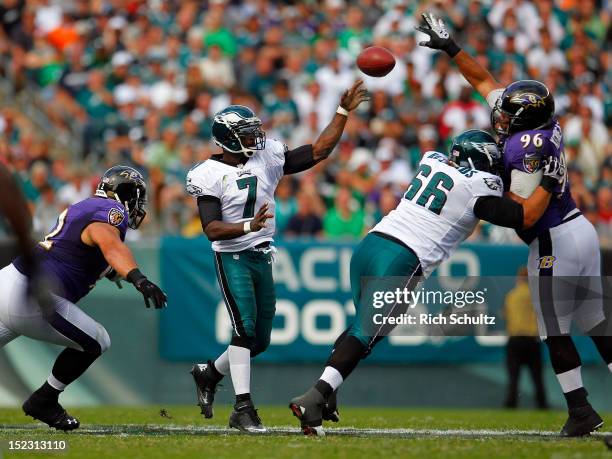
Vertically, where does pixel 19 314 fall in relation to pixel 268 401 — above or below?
above

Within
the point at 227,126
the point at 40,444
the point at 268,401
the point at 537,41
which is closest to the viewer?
the point at 40,444

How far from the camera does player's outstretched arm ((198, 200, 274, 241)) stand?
6.81 meters

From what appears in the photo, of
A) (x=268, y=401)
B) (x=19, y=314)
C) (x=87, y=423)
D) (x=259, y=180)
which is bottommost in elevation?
(x=268, y=401)

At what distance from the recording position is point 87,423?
7.97 m

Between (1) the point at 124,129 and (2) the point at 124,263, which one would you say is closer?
(2) the point at 124,263

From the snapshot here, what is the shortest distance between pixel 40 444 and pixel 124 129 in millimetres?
8267

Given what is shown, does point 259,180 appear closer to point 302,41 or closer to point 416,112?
point 416,112

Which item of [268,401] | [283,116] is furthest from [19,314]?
[283,116]

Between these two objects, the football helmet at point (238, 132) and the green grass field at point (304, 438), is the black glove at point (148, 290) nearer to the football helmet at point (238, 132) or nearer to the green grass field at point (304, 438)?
the green grass field at point (304, 438)

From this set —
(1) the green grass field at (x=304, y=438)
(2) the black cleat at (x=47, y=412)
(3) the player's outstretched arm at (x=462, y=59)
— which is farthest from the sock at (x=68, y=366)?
(3) the player's outstretched arm at (x=462, y=59)

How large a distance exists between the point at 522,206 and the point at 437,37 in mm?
1653

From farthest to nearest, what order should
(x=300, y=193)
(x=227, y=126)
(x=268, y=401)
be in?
(x=300, y=193) < (x=268, y=401) < (x=227, y=126)

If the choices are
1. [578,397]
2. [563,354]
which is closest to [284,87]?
[563,354]

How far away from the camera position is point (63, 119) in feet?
46.9
